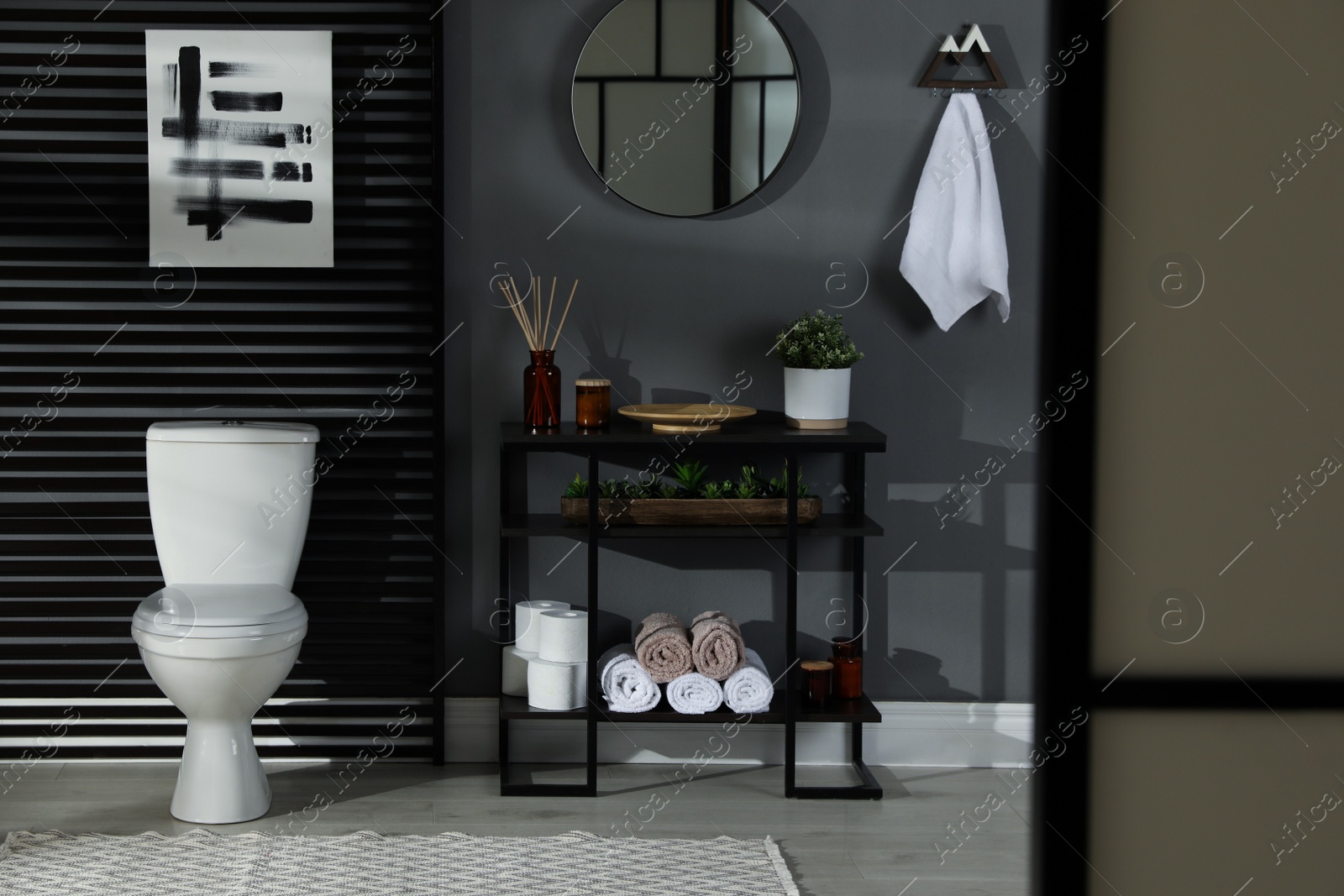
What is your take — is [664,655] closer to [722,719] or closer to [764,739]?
[722,719]

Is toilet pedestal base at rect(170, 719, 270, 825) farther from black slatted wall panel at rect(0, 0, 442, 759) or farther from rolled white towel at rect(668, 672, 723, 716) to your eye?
rolled white towel at rect(668, 672, 723, 716)

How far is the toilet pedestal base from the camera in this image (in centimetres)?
237

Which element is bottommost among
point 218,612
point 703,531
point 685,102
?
point 218,612

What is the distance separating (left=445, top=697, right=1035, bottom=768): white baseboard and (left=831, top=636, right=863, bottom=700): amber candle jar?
0.18m

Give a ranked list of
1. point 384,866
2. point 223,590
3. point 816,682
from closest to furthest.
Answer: point 384,866 → point 223,590 → point 816,682

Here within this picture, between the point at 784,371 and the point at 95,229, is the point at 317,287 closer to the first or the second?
the point at 95,229

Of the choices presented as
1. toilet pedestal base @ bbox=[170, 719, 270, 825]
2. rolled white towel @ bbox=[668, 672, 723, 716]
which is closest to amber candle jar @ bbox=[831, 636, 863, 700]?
rolled white towel @ bbox=[668, 672, 723, 716]

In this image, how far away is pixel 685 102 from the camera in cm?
262

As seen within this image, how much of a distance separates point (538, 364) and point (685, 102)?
0.69 meters

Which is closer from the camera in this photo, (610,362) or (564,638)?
(564,638)

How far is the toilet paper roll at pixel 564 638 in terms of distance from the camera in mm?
2551

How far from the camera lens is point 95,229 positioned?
263cm

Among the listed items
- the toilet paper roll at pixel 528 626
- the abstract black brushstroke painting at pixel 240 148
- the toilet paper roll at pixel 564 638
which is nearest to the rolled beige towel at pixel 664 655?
the toilet paper roll at pixel 564 638

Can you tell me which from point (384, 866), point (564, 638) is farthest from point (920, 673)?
point (384, 866)
